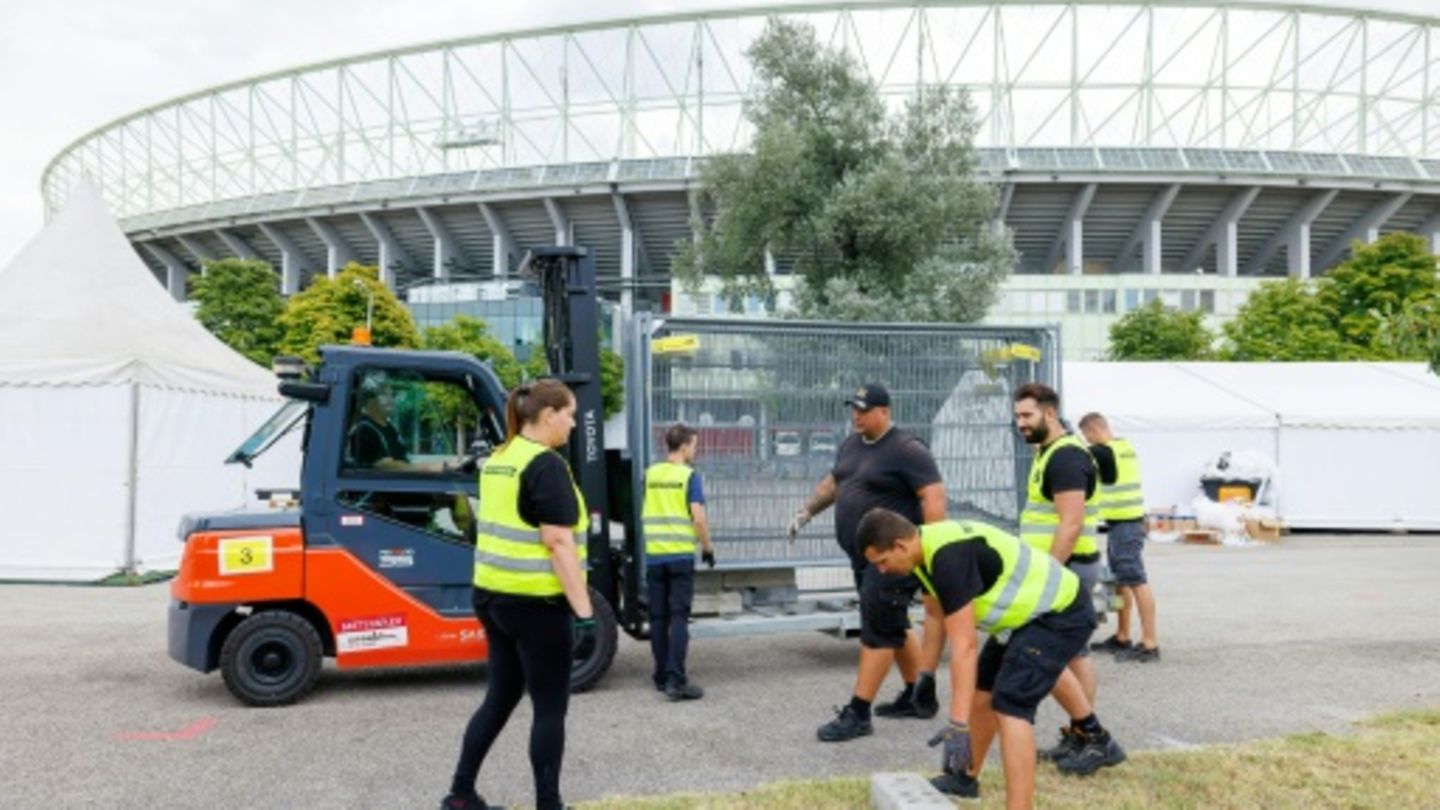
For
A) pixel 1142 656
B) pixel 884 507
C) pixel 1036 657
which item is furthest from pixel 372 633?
pixel 1142 656

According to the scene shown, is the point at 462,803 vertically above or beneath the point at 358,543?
beneath

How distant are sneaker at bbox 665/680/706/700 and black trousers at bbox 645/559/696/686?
0.10 feet

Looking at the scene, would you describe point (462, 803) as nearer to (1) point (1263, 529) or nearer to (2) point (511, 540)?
(2) point (511, 540)

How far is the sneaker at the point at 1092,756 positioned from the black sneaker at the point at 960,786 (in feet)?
2.18

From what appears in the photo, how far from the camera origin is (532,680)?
4.09 meters

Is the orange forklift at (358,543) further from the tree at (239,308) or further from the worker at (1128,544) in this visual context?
the tree at (239,308)

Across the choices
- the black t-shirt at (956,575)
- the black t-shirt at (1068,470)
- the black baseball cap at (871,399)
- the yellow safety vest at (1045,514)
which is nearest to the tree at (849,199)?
the yellow safety vest at (1045,514)

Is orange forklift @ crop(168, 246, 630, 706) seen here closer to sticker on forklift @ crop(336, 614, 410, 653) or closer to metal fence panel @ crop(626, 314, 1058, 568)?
sticker on forklift @ crop(336, 614, 410, 653)

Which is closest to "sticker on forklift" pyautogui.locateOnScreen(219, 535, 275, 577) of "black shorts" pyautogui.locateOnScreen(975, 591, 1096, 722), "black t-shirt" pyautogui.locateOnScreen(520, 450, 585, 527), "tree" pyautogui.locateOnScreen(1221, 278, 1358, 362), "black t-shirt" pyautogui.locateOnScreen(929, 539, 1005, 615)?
"black t-shirt" pyautogui.locateOnScreen(520, 450, 585, 527)

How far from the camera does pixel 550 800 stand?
4160 mm

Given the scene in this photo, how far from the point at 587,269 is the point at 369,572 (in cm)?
240

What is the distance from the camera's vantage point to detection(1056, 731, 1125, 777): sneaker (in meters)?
4.95

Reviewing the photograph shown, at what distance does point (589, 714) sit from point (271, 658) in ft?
6.57

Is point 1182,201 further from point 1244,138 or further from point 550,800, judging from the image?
point 550,800
